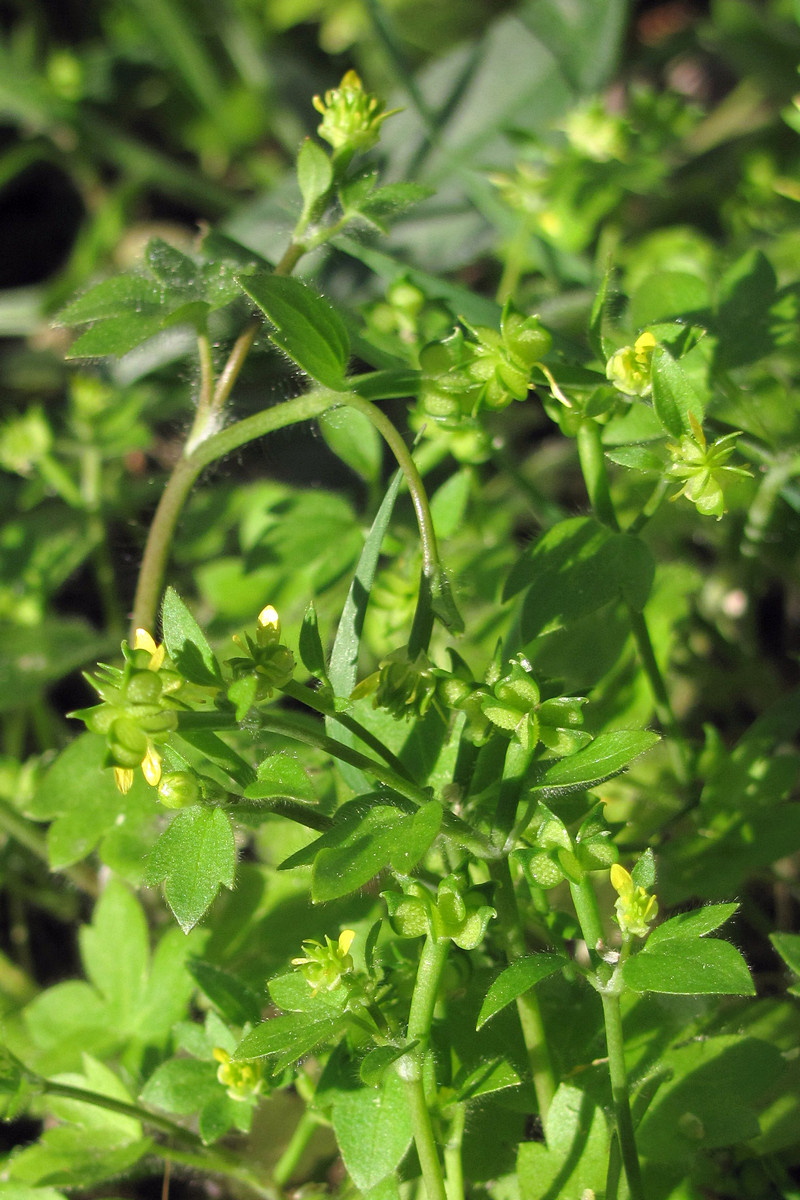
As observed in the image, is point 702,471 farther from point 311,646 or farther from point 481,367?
point 311,646

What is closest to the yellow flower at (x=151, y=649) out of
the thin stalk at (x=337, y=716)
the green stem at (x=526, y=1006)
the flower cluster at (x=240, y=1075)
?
the thin stalk at (x=337, y=716)

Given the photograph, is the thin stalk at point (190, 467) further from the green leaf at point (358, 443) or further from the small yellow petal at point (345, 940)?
the small yellow petal at point (345, 940)

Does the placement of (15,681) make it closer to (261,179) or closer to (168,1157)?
(168,1157)

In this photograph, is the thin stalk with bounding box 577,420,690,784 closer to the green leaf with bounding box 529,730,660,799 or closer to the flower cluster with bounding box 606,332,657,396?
the flower cluster with bounding box 606,332,657,396

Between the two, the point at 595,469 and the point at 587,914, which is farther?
the point at 595,469

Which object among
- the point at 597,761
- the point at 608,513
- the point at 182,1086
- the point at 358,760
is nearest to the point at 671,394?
the point at 608,513

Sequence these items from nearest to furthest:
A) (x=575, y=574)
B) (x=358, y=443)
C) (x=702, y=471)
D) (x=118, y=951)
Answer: (x=702, y=471)
(x=575, y=574)
(x=118, y=951)
(x=358, y=443)

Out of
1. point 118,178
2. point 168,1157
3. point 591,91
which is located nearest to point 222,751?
point 168,1157
